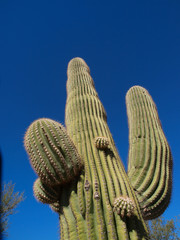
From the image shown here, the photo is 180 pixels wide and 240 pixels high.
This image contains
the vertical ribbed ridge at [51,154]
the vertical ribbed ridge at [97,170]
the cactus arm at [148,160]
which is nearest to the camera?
the vertical ribbed ridge at [97,170]

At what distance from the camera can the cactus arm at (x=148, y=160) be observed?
338 centimetres

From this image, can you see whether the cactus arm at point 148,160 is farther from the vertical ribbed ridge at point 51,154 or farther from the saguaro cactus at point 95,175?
the vertical ribbed ridge at point 51,154

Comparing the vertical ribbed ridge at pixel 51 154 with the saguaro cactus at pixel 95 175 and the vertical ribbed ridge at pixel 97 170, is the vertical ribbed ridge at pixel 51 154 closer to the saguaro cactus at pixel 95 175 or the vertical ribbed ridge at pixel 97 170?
the saguaro cactus at pixel 95 175

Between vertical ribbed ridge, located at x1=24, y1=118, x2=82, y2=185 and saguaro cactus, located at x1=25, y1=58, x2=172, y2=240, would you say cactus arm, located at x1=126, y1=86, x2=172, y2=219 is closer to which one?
saguaro cactus, located at x1=25, y1=58, x2=172, y2=240

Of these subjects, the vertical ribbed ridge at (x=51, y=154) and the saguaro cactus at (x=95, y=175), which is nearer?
the saguaro cactus at (x=95, y=175)

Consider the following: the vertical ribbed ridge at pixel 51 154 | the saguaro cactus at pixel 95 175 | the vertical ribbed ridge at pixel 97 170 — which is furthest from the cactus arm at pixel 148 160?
the vertical ribbed ridge at pixel 51 154

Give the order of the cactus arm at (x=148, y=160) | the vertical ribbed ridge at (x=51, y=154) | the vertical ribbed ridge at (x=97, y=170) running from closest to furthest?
1. the vertical ribbed ridge at (x=97, y=170)
2. the vertical ribbed ridge at (x=51, y=154)
3. the cactus arm at (x=148, y=160)

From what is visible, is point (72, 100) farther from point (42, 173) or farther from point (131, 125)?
point (42, 173)

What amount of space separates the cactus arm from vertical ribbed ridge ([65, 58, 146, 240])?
448 millimetres

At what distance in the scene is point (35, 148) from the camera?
289 cm

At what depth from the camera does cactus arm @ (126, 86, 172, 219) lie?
11.1 feet

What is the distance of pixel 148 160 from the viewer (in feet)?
12.3

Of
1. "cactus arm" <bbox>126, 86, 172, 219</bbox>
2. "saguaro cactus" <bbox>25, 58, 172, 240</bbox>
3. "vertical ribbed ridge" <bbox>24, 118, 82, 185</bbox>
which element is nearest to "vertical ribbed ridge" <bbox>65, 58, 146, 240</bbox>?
"saguaro cactus" <bbox>25, 58, 172, 240</bbox>

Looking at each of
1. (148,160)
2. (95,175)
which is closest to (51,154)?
(95,175)
